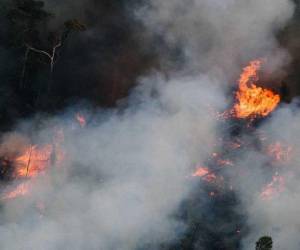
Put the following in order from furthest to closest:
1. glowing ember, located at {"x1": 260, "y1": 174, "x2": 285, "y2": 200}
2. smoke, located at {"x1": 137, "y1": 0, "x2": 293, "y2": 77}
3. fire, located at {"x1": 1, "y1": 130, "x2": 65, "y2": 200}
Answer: smoke, located at {"x1": 137, "y1": 0, "x2": 293, "y2": 77} → glowing ember, located at {"x1": 260, "y1": 174, "x2": 285, "y2": 200} → fire, located at {"x1": 1, "y1": 130, "x2": 65, "y2": 200}

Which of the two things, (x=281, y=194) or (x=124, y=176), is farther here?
(x=281, y=194)

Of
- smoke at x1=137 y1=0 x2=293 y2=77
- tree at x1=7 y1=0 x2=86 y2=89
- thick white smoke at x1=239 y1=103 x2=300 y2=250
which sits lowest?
thick white smoke at x1=239 y1=103 x2=300 y2=250

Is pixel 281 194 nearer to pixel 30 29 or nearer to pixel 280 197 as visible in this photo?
pixel 280 197

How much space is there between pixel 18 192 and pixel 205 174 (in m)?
9.60

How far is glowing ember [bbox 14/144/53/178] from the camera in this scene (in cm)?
2730

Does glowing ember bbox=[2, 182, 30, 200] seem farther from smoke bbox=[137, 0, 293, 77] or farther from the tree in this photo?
smoke bbox=[137, 0, 293, 77]

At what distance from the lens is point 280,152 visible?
28.7 meters

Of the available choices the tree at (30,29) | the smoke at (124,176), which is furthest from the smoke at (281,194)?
the tree at (30,29)

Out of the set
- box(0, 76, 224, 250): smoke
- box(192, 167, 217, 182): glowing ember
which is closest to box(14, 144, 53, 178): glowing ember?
box(0, 76, 224, 250): smoke

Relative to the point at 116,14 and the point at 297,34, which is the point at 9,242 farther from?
the point at 297,34

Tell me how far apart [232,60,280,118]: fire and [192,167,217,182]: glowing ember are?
416cm

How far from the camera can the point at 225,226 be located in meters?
25.9

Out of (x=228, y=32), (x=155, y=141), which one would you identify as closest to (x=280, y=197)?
(x=155, y=141)

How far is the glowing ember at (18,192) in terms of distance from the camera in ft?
84.4
